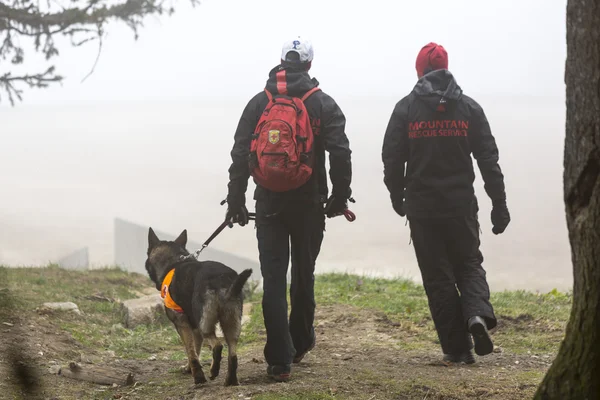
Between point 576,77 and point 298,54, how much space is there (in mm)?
2315

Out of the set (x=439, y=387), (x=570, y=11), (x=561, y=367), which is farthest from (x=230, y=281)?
(x=570, y=11)

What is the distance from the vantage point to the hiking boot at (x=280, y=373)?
5.09 metres

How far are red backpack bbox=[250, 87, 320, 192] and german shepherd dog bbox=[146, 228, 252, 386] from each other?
622 mm

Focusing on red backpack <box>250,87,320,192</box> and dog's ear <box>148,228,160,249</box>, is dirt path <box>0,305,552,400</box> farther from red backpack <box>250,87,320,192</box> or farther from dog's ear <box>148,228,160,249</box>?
red backpack <box>250,87,320,192</box>

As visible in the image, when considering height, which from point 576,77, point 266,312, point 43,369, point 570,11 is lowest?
point 43,369

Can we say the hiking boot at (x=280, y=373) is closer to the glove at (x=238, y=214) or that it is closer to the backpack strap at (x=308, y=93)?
the glove at (x=238, y=214)

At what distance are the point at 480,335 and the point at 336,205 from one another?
1.36m

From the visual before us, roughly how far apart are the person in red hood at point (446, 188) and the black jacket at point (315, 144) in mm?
614

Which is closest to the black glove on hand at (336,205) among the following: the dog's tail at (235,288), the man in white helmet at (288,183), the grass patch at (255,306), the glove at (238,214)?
the man in white helmet at (288,183)

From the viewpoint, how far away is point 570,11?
3.27 meters

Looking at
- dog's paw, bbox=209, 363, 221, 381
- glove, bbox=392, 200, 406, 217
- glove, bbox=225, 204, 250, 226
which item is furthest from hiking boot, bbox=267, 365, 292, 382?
glove, bbox=392, 200, 406, 217

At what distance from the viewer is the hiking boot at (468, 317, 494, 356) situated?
543 centimetres

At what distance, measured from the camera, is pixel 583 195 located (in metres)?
3.24

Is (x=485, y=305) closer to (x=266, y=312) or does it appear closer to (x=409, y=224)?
(x=409, y=224)
